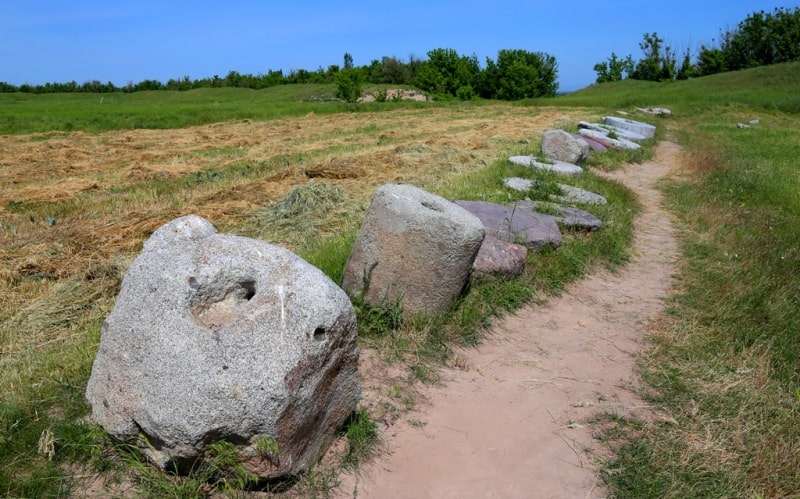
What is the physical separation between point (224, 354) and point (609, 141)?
14.0 metres

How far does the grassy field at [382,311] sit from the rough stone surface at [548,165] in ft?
1.19

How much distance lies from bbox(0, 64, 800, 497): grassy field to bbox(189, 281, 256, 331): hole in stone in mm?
751

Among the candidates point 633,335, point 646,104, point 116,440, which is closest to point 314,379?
point 116,440

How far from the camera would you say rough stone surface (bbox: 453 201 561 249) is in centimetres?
696

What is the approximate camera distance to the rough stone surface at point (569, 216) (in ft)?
25.9

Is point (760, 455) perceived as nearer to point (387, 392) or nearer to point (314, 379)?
point (387, 392)

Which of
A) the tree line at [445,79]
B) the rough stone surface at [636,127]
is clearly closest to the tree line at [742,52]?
the tree line at [445,79]

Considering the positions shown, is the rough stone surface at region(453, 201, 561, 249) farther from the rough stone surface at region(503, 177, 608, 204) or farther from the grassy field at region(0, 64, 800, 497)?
the rough stone surface at region(503, 177, 608, 204)

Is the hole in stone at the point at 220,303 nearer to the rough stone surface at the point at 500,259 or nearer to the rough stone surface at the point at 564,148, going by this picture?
the rough stone surface at the point at 500,259

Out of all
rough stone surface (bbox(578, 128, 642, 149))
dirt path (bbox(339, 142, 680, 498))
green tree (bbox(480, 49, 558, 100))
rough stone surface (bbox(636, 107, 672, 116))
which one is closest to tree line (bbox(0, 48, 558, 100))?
green tree (bbox(480, 49, 558, 100))

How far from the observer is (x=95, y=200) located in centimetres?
941

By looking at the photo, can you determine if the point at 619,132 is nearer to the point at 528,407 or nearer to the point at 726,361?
the point at 726,361

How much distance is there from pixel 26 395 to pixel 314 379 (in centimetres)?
197

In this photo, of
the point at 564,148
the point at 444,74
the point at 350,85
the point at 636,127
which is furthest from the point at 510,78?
the point at 564,148
